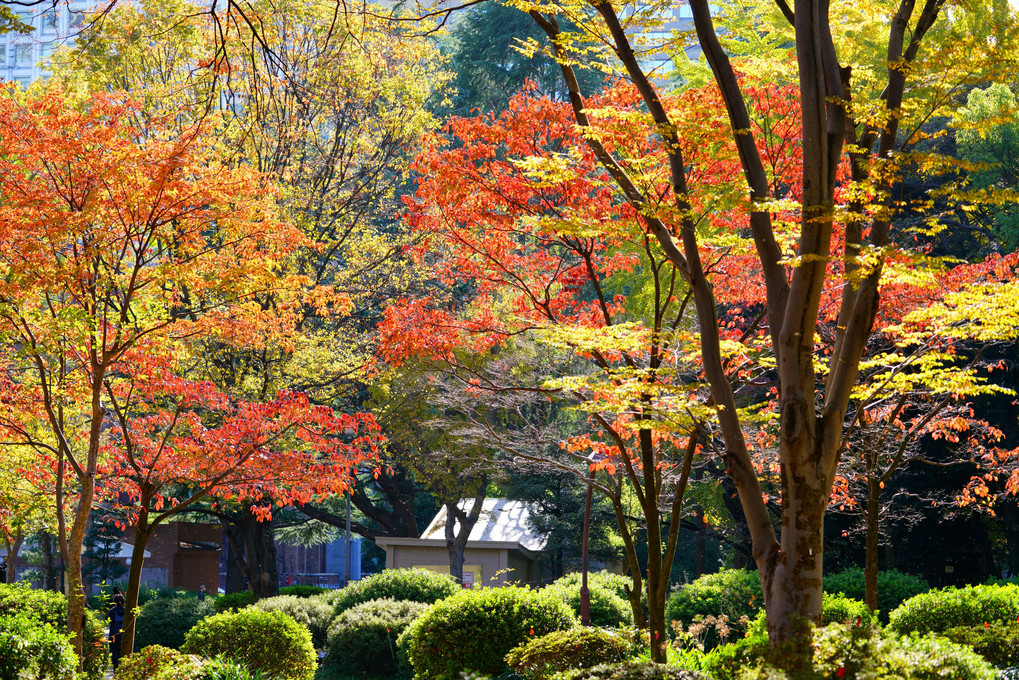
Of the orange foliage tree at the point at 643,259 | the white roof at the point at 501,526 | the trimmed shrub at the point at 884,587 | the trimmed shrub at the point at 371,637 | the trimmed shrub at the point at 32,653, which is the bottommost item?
the trimmed shrub at the point at 371,637

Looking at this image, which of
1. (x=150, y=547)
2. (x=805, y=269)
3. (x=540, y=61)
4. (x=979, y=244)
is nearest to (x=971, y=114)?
(x=979, y=244)

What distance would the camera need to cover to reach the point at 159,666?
7.11m

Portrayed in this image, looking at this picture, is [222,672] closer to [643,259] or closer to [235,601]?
[643,259]

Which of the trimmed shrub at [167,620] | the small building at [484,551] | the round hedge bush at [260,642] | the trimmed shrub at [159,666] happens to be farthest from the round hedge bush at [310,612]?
the trimmed shrub at [159,666]

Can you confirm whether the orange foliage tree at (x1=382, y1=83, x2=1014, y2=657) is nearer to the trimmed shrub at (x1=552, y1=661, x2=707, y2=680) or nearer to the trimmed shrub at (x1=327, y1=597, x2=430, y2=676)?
the trimmed shrub at (x1=552, y1=661, x2=707, y2=680)

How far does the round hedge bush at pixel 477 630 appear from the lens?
10.7 metres

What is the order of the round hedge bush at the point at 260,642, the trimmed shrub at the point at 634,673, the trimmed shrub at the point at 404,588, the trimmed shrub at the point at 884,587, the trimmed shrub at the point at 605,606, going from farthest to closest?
the trimmed shrub at the point at 404,588
the trimmed shrub at the point at 884,587
the trimmed shrub at the point at 605,606
the round hedge bush at the point at 260,642
the trimmed shrub at the point at 634,673

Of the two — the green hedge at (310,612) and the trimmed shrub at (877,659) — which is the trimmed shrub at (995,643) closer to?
the trimmed shrub at (877,659)

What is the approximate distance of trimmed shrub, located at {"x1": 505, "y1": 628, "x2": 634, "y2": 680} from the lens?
7.10 metres

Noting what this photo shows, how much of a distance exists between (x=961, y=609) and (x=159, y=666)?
8.46 metres

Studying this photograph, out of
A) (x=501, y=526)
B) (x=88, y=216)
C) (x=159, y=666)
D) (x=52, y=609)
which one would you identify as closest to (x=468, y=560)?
(x=501, y=526)

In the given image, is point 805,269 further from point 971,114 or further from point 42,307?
point 971,114

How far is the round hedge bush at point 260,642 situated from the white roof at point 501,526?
11412 mm

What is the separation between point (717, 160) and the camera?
8133mm
